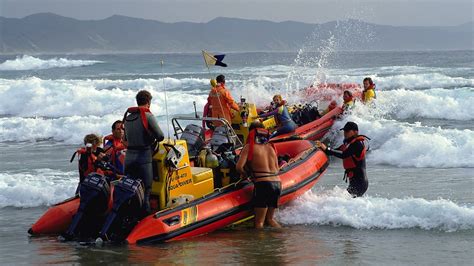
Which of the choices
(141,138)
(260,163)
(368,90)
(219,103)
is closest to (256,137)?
(260,163)

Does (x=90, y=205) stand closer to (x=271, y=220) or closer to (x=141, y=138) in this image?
(x=141, y=138)

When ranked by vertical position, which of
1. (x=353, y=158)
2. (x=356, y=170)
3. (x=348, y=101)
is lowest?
(x=356, y=170)

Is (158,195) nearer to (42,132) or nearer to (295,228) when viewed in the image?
(295,228)

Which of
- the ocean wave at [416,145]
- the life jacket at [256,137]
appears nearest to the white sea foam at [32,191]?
the life jacket at [256,137]

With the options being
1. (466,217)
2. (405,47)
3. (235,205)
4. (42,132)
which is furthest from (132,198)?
(405,47)

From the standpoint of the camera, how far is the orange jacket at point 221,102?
1252 centimetres

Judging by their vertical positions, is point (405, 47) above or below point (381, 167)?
above

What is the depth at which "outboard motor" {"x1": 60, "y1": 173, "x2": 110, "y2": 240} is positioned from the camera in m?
7.87

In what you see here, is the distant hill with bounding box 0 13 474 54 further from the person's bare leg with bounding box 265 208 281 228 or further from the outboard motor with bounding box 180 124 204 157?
the person's bare leg with bounding box 265 208 281 228

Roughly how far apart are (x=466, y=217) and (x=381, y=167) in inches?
195

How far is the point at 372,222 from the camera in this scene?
850 cm

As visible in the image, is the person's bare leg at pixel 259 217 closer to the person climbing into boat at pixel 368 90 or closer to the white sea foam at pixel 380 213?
the white sea foam at pixel 380 213

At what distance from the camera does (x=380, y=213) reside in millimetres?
8648

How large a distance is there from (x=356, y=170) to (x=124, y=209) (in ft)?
9.95
